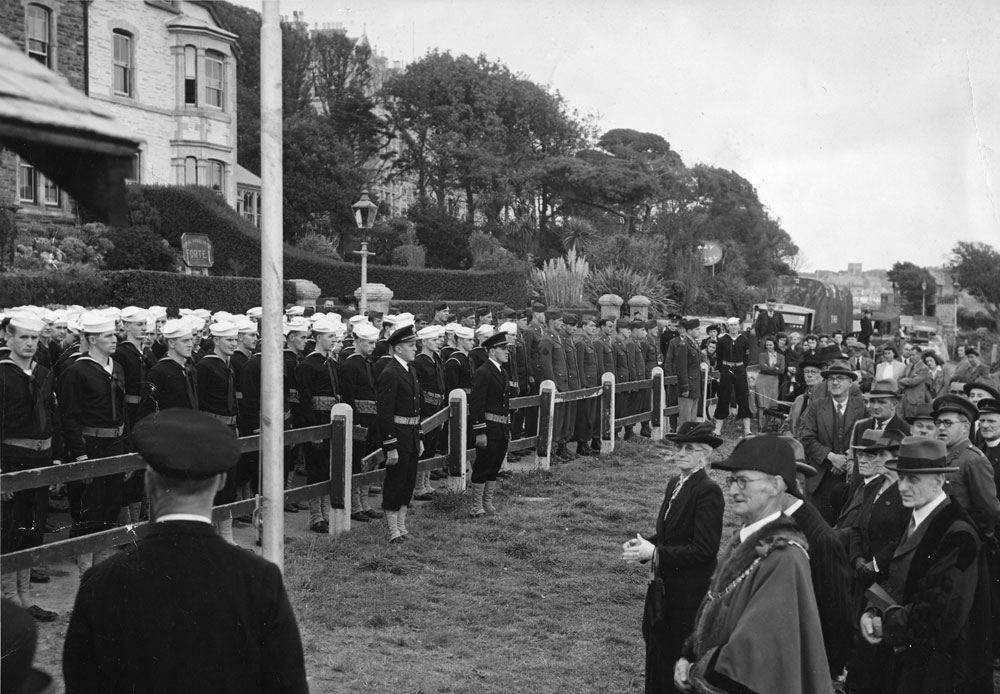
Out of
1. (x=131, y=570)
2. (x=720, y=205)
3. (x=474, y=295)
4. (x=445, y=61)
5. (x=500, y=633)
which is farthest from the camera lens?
(x=720, y=205)

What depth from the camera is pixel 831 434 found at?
30.1ft

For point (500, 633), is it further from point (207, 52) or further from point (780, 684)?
point (207, 52)

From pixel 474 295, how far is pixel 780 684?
33250 millimetres

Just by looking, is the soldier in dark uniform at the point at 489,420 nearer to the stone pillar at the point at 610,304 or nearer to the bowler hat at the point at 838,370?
the bowler hat at the point at 838,370

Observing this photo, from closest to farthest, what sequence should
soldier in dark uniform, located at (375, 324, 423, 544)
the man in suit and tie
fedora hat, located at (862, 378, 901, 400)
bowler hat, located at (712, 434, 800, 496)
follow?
1. bowler hat, located at (712, 434, 800, 496)
2. fedora hat, located at (862, 378, 901, 400)
3. the man in suit and tie
4. soldier in dark uniform, located at (375, 324, 423, 544)

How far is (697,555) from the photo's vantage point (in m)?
5.48

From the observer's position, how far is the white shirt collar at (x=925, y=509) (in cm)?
557

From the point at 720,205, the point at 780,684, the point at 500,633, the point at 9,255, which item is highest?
the point at 720,205

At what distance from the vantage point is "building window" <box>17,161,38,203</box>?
30034 millimetres

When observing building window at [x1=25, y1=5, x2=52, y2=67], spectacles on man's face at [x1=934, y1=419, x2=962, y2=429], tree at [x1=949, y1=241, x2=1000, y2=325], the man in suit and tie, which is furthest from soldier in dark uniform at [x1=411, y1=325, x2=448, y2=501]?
tree at [x1=949, y1=241, x2=1000, y2=325]

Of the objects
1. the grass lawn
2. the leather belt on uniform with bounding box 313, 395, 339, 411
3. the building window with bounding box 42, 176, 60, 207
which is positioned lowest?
the grass lawn

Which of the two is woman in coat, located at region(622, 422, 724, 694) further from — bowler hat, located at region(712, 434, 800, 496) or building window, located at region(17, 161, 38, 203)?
building window, located at region(17, 161, 38, 203)

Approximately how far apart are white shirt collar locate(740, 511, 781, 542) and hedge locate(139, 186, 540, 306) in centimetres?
2889

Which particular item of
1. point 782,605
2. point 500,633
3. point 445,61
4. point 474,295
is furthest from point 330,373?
point 445,61
